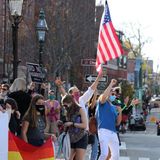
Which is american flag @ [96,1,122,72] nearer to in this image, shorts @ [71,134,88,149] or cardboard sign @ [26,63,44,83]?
shorts @ [71,134,88,149]

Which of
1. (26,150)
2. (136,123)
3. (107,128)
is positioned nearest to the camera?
(26,150)

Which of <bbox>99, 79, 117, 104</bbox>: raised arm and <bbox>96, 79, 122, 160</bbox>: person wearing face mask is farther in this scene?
<bbox>96, 79, 122, 160</bbox>: person wearing face mask

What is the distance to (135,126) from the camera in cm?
4703

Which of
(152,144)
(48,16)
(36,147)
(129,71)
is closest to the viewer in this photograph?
(36,147)

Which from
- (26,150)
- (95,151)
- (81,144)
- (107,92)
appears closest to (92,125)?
(95,151)

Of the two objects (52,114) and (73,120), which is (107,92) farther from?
(52,114)

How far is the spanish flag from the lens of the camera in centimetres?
886

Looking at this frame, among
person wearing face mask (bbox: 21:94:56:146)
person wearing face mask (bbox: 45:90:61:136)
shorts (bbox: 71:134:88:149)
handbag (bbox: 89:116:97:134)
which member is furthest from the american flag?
person wearing face mask (bbox: 45:90:61:136)

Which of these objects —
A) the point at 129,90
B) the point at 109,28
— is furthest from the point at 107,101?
the point at 129,90

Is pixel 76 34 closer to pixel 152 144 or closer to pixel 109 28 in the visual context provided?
pixel 152 144

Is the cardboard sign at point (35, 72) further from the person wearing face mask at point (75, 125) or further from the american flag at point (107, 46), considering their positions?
Answer: the person wearing face mask at point (75, 125)

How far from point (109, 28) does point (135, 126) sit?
3579 cm

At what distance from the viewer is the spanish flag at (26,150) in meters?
8.86

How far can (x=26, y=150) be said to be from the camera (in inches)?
360
